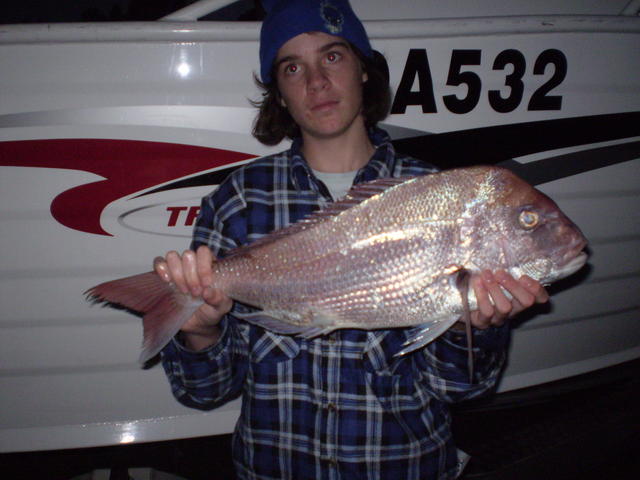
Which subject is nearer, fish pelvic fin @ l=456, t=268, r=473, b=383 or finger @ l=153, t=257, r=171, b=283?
fish pelvic fin @ l=456, t=268, r=473, b=383

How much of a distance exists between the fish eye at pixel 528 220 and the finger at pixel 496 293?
22 cm

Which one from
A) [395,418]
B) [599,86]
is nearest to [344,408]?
[395,418]

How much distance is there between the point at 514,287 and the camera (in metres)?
1.46

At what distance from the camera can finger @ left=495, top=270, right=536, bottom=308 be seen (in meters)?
1.46

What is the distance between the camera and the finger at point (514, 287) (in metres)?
1.46

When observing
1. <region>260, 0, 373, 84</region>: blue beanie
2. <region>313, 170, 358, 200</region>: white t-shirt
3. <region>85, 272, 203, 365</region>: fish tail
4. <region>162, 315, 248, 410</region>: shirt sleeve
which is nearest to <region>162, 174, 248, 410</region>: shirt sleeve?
<region>162, 315, 248, 410</region>: shirt sleeve

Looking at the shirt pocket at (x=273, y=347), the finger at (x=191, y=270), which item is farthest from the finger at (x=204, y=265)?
the shirt pocket at (x=273, y=347)

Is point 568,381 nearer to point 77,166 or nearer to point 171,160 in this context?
point 171,160

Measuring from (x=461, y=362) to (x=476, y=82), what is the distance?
60.9 inches

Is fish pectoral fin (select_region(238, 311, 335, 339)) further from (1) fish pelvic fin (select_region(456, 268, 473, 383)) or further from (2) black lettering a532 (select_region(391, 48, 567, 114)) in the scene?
(2) black lettering a532 (select_region(391, 48, 567, 114))

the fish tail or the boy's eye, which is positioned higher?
the boy's eye

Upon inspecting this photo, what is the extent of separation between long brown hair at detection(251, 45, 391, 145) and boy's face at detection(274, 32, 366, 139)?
17 centimetres

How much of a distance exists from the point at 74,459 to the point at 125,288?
7.54 feet

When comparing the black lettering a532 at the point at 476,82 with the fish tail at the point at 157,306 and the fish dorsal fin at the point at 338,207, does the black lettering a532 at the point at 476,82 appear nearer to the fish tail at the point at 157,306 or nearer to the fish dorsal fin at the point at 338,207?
the fish dorsal fin at the point at 338,207
